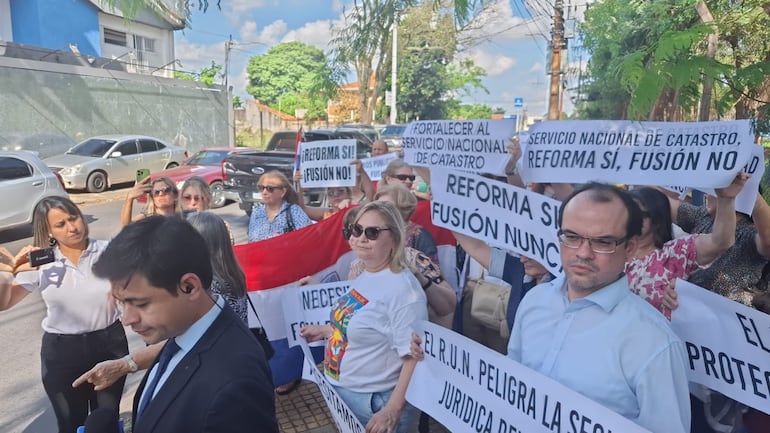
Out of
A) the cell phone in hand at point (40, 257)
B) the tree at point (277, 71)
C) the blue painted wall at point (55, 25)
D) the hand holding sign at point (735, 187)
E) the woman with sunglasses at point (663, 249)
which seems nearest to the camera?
the hand holding sign at point (735, 187)

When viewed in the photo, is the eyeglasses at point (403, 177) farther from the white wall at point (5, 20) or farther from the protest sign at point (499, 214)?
the white wall at point (5, 20)

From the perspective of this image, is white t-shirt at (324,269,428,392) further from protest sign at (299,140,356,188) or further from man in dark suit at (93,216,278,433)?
protest sign at (299,140,356,188)

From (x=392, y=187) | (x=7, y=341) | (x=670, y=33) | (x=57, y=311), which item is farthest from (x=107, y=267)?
(x=7, y=341)

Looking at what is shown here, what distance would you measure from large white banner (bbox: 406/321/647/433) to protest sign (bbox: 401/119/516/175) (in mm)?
1787

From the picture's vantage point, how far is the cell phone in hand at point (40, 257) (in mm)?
2842

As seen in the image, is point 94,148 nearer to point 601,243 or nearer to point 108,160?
point 108,160

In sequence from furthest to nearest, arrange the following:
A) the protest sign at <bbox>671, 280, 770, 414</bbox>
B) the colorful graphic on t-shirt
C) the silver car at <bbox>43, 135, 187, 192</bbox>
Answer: the silver car at <bbox>43, 135, 187, 192</bbox> < the colorful graphic on t-shirt < the protest sign at <bbox>671, 280, 770, 414</bbox>

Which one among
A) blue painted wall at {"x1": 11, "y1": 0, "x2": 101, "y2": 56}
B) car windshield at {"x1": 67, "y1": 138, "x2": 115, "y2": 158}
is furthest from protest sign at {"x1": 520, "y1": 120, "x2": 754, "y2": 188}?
blue painted wall at {"x1": 11, "y1": 0, "x2": 101, "y2": 56}

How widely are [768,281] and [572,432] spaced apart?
1.56 m

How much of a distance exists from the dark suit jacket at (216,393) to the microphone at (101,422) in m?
0.07

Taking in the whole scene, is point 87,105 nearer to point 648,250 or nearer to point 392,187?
point 392,187

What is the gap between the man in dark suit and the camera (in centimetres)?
145

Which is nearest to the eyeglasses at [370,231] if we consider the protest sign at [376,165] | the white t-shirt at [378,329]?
the white t-shirt at [378,329]

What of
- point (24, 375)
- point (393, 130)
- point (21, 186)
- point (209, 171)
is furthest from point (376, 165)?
point (393, 130)
